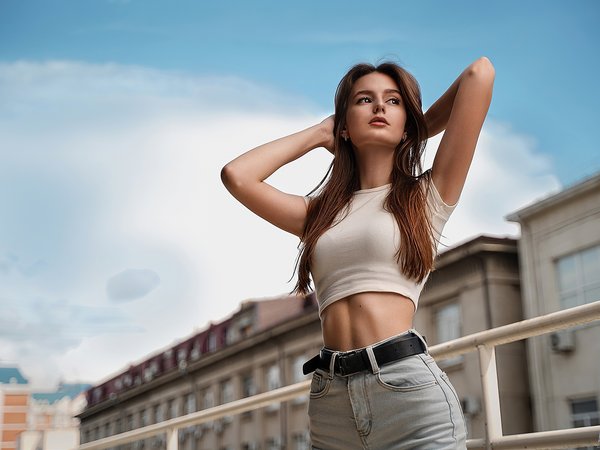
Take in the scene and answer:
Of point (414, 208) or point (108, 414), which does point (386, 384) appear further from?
point (108, 414)

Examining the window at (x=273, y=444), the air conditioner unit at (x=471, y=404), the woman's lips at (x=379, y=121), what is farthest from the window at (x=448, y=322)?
the woman's lips at (x=379, y=121)

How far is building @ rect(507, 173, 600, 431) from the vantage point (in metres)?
21.8

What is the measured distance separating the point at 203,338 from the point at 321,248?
126 ft

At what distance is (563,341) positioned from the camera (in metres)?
22.2

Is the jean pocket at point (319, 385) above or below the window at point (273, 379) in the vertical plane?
below

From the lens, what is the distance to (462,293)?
2355 cm

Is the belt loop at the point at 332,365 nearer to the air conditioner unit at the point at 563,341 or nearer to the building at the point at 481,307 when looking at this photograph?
the building at the point at 481,307

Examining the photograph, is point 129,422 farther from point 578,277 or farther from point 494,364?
point 494,364

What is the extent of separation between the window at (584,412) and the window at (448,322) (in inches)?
129

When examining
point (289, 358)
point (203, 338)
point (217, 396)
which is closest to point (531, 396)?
point (289, 358)

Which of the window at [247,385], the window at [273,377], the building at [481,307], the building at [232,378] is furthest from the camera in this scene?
the window at [247,385]

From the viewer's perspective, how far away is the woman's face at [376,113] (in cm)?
188

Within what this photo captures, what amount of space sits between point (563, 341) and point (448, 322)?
3151 millimetres

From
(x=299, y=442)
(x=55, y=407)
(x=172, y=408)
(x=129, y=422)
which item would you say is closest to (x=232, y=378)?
(x=299, y=442)
